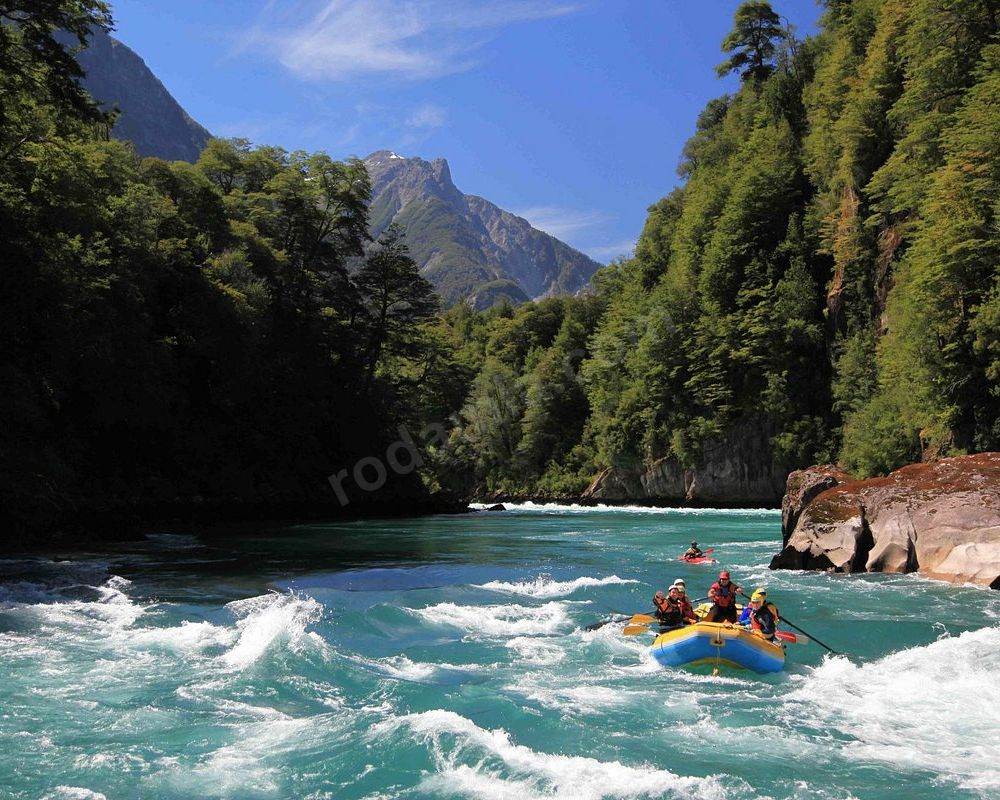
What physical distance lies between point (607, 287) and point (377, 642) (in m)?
74.0

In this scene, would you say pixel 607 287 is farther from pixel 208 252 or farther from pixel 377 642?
pixel 377 642

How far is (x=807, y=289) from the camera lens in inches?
1838

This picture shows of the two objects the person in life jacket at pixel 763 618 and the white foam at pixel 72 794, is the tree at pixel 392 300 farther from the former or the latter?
the white foam at pixel 72 794

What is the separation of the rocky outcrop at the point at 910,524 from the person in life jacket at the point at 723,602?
263 inches

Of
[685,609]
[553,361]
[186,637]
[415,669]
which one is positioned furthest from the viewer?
[553,361]

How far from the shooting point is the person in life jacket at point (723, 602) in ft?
38.6

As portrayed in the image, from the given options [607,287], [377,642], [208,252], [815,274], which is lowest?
[377,642]

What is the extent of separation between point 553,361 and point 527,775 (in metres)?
66.9

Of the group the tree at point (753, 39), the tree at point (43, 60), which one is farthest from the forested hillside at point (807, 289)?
the tree at point (43, 60)

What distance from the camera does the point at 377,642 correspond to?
12.2m

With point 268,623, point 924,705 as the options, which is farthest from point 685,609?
point 268,623

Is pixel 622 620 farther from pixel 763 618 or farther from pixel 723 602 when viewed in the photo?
pixel 763 618

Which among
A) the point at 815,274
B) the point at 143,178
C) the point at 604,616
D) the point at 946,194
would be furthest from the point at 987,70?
the point at 143,178

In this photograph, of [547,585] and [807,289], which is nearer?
[547,585]
